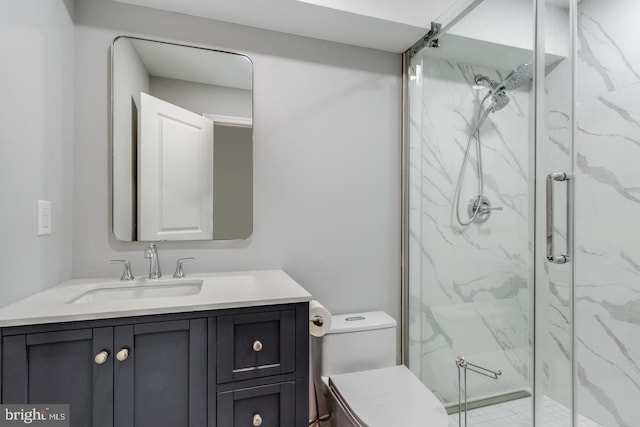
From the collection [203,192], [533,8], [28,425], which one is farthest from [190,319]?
[533,8]

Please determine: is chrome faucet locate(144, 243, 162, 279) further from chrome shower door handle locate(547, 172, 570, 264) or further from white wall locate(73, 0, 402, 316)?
chrome shower door handle locate(547, 172, 570, 264)

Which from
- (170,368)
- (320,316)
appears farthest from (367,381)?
(170,368)

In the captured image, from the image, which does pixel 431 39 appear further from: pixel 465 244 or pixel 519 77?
pixel 465 244

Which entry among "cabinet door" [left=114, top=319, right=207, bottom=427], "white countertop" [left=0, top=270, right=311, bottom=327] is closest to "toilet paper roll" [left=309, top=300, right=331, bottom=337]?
"white countertop" [left=0, top=270, right=311, bottom=327]

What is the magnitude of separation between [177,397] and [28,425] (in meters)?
0.42

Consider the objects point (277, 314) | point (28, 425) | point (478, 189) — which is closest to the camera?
point (28, 425)

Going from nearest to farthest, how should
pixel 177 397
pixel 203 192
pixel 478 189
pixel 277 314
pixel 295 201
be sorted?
pixel 177 397 < pixel 277 314 < pixel 478 189 < pixel 203 192 < pixel 295 201

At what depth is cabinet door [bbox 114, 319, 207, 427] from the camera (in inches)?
43.0

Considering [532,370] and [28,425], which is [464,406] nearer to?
[532,370]

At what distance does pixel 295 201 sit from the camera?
1.87m

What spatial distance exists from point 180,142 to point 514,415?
187 cm

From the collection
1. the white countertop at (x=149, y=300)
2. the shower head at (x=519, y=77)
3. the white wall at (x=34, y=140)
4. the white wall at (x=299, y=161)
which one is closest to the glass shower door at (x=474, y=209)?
the shower head at (x=519, y=77)

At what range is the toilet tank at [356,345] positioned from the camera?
1.69 metres

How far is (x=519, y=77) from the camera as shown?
1334mm
